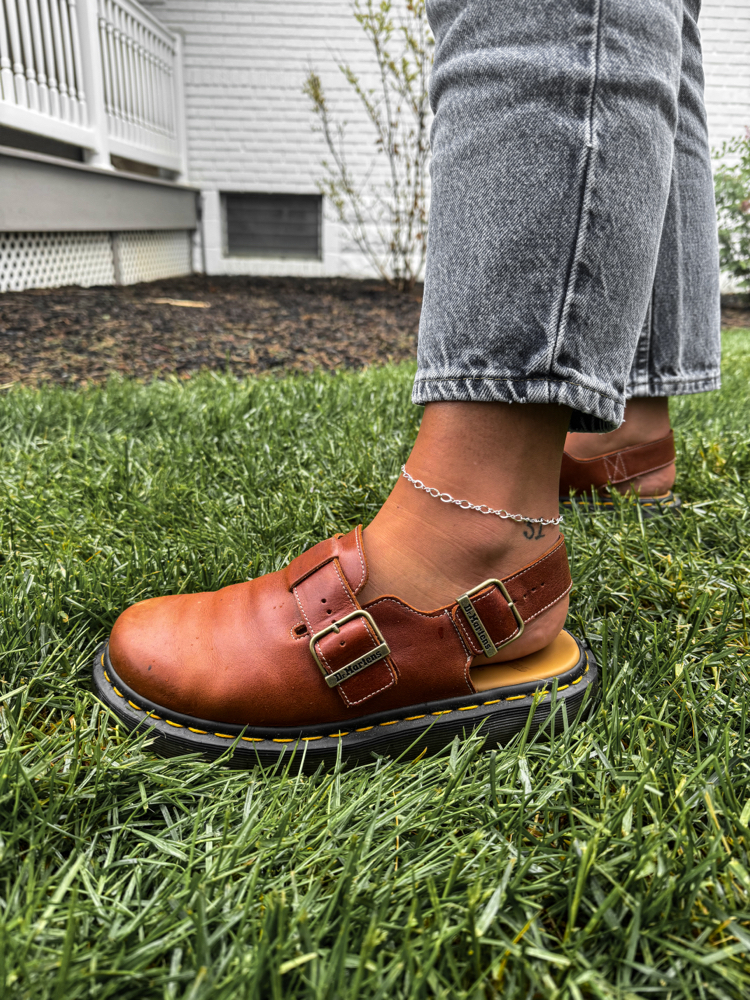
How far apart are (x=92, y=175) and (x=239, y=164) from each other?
3.01m

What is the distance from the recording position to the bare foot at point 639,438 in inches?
55.4

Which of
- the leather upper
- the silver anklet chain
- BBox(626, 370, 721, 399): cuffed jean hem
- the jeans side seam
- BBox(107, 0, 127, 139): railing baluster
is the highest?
BBox(107, 0, 127, 139): railing baluster

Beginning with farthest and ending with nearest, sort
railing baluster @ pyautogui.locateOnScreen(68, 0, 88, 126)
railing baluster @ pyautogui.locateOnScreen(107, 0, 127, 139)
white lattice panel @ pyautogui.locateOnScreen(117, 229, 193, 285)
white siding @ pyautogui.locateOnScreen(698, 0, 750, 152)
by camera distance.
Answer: white siding @ pyautogui.locateOnScreen(698, 0, 750, 152) < white lattice panel @ pyautogui.locateOnScreen(117, 229, 193, 285) < railing baluster @ pyautogui.locateOnScreen(107, 0, 127, 139) < railing baluster @ pyautogui.locateOnScreen(68, 0, 88, 126)

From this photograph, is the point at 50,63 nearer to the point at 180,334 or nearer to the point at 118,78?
the point at 118,78

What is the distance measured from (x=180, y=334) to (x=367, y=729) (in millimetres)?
3385

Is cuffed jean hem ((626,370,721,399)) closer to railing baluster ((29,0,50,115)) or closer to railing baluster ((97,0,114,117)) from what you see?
railing baluster ((29,0,50,115))

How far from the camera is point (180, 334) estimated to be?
377cm

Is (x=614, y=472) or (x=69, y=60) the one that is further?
(x=69, y=60)

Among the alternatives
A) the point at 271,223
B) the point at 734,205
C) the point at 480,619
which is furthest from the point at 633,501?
the point at 271,223

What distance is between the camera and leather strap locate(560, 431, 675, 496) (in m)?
1.44

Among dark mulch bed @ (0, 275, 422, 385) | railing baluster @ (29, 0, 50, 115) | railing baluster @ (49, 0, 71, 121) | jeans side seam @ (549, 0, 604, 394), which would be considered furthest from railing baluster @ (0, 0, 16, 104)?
jeans side seam @ (549, 0, 604, 394)

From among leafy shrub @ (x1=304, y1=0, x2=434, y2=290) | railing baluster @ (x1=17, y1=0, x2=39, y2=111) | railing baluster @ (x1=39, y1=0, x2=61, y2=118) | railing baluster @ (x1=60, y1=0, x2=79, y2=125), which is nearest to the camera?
railing baluster @ (x1=17, y1=0, x2=39, y2=111)

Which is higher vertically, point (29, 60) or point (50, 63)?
point (50, 63)

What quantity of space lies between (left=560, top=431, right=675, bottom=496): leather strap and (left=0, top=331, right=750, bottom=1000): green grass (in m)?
0.23
